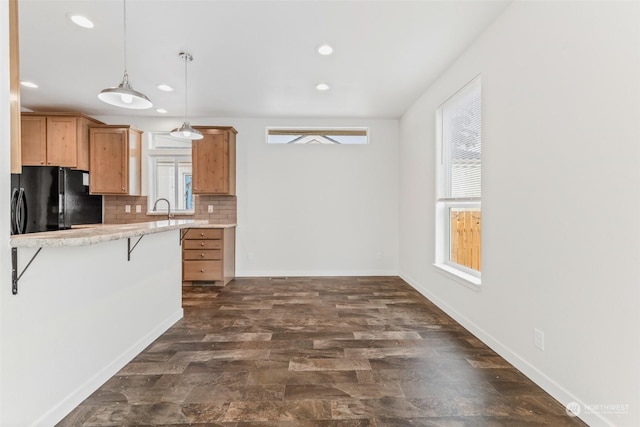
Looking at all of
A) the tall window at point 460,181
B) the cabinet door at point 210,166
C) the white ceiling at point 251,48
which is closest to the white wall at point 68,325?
the white ceiling at point 251,48

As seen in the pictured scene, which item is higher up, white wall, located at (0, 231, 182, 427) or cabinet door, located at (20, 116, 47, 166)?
cabinet door, located at (20, 116, 47, 166)

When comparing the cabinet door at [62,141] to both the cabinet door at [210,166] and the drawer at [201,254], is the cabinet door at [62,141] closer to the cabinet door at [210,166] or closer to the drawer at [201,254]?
the cabinet door at [210,166]

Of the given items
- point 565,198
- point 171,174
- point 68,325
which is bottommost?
point 68,325

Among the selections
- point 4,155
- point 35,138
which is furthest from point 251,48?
point 35,138

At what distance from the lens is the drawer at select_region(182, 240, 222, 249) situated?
446cm

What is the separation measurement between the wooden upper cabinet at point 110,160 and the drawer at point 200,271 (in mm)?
1560

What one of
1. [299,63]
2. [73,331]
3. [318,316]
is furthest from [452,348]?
[299,63]

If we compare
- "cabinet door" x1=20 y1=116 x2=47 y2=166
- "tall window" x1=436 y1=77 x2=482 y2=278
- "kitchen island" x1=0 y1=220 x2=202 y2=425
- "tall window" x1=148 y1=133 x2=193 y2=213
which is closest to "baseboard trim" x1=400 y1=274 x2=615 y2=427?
"tall window" x1=436 y1=77 x2=482 y2=278

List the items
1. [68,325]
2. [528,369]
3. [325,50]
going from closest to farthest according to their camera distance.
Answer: [68,325] < [528,369] < [325,50]

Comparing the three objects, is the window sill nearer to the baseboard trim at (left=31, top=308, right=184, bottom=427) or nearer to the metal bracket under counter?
the baseboard trim at (left=31, top=308, right=184, bottom=427)

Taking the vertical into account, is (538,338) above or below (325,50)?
below

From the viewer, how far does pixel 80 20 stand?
2486 mm

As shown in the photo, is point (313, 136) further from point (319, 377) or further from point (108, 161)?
point (319, 377)

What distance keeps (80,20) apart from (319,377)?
342 cm
